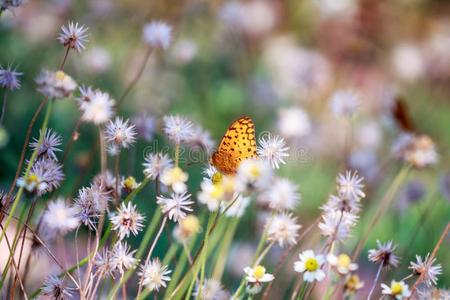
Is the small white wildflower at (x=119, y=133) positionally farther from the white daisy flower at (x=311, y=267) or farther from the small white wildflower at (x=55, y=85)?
the white daisy flower at (x=311, y=267)

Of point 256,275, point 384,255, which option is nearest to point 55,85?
point 256,275

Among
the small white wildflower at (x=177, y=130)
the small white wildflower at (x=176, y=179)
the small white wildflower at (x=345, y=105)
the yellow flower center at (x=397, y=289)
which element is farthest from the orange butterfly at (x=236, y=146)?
the small white wildflower at (x=345, y=105)

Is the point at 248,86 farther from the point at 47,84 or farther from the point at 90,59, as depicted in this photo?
the point at 47,84

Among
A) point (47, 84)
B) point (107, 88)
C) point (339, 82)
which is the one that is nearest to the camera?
point (47, 84)


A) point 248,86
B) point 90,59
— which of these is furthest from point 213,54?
point 90,59

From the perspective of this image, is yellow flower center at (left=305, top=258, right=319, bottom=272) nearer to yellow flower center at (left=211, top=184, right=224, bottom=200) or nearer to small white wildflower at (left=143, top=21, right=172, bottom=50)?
yellow flower center at (left=211, top=184, right=224, bottom=200)

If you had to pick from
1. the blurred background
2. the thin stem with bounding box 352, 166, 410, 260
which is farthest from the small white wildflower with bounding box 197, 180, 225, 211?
the blurred background
